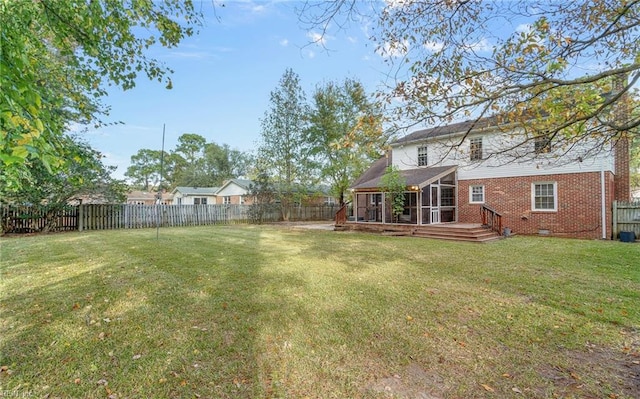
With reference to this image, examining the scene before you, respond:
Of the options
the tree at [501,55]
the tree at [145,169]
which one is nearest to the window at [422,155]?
the tree at [501,55]

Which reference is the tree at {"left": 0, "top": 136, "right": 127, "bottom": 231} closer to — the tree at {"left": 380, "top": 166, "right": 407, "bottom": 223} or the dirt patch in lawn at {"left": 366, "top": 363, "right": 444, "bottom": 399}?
the tree at {"left": 380, "top": 166, "right": 407, "bottom": 223}

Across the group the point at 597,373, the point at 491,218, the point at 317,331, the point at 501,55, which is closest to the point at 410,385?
the point at 317,331

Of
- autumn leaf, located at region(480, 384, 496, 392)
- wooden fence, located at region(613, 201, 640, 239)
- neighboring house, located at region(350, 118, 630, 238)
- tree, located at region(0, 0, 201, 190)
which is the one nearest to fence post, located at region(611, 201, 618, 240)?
wooden fence, located at region(613, 201, 640, 239)

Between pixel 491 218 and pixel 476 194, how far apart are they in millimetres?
1655

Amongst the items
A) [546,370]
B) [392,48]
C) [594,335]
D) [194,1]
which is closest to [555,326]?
[594,335]

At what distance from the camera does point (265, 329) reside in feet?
11.3

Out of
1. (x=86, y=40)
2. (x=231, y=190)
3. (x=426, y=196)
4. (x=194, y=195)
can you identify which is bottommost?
(x=426, y=196)

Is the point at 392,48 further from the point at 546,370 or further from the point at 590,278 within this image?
the point at 590,278

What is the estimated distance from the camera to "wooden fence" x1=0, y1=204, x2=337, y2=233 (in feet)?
42.5

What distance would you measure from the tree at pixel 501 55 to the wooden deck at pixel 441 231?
7.89 m

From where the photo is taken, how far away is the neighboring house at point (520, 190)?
11.4 meters

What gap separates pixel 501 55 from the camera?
11.6ft

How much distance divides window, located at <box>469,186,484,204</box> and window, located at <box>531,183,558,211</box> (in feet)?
6.73

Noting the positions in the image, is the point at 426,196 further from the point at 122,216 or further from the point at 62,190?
the point at 62,190
